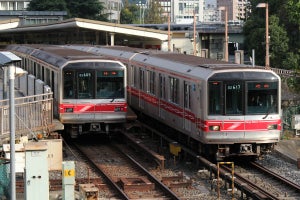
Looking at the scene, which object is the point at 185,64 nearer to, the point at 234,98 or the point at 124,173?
the point at 234,98

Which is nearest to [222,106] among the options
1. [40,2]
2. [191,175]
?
[191,175]

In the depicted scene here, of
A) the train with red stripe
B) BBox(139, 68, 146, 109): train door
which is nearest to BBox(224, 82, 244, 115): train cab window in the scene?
the train with red stripe

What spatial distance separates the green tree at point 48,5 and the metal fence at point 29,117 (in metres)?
66.7

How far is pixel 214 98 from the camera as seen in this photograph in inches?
729

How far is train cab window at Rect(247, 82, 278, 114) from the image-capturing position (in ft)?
61.4

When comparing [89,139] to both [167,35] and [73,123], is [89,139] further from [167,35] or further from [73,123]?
[167,35]

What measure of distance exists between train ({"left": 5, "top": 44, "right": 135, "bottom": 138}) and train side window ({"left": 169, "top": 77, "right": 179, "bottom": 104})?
1449mm

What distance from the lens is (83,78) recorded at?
869 inches

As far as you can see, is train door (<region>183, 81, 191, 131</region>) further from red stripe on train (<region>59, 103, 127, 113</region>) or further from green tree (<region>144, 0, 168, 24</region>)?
green tree (<region>144, 0, 168, 24</region>)

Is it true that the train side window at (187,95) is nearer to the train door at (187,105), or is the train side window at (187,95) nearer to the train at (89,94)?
the train door at (187,105)

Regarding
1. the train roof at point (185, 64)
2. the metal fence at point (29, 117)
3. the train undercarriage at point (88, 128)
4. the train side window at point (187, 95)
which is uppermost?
the train roof at point (185, 64)

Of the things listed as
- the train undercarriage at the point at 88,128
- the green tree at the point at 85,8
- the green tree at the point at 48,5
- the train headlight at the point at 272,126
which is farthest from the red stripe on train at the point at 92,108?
the green tree at the point at 85,8

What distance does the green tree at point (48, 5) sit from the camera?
86000mm

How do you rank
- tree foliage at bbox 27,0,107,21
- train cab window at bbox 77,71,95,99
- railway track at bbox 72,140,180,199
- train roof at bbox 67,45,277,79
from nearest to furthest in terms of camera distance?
railway track at bbox 72,140,180,199 → train roof at bbox 67,45,277,79 → train cab window at bbox 77,71,95,99 → tree foliage at bbox 27,0,107,21
